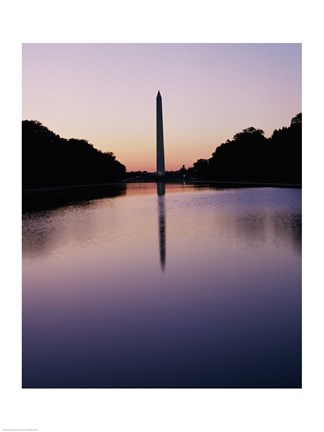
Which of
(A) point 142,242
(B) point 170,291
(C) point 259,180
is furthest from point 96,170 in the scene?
(B) point 170,291

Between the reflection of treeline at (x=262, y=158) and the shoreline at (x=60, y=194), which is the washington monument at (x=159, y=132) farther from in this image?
the shoreline at (x=60, y=194)

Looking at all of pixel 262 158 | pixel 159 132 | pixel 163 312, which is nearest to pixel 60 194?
pixel 262 158

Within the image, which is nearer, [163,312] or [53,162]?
[163,312]

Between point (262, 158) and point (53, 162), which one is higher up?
point (262, 158)

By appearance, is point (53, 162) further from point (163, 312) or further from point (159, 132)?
point (163, 312)

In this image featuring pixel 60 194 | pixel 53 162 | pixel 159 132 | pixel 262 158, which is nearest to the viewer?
pixel 60 194

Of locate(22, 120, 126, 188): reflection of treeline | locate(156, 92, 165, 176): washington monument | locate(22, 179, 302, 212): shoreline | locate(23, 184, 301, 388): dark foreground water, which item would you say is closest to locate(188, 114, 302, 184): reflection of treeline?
locate(22, 179, 302, 212): shoreline
